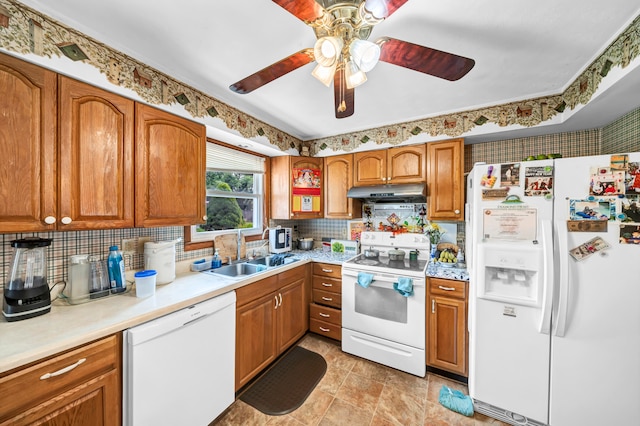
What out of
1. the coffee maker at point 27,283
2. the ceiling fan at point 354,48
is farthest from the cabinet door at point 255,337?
the ceiling fan at point 354,48

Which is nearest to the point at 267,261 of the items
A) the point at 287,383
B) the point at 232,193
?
the point at 232,193

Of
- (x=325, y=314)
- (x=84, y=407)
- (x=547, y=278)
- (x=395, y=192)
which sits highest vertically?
(x=395, y=192)

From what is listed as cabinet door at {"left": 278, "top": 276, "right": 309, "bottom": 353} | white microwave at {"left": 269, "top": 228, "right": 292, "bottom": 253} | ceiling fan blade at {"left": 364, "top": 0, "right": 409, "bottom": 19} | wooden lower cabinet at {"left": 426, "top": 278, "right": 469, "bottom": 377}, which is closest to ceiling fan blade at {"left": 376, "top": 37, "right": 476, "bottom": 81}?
ceiling fan blade at {"left": 364, "top": 0, "right": 409, "bottom": 19}

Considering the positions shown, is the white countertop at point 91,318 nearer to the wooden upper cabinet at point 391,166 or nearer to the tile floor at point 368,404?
the tile floor at point 368,404

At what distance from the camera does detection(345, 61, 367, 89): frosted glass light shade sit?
3.55 ft

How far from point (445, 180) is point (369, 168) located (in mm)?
794

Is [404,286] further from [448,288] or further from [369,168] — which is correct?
[369,168]

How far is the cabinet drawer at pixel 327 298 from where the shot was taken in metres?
2.42

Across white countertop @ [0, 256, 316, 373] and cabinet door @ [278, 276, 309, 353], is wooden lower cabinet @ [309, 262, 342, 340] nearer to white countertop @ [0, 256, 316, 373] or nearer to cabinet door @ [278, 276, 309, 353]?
cabinet door @ [278, 276, 309, 353]

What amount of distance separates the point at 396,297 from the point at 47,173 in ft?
7.86

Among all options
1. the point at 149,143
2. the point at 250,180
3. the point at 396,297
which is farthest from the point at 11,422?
the point at 250,180

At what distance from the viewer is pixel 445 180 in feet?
7.47

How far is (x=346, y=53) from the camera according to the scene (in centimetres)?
109

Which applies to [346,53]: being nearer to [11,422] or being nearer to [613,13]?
[613,13]
